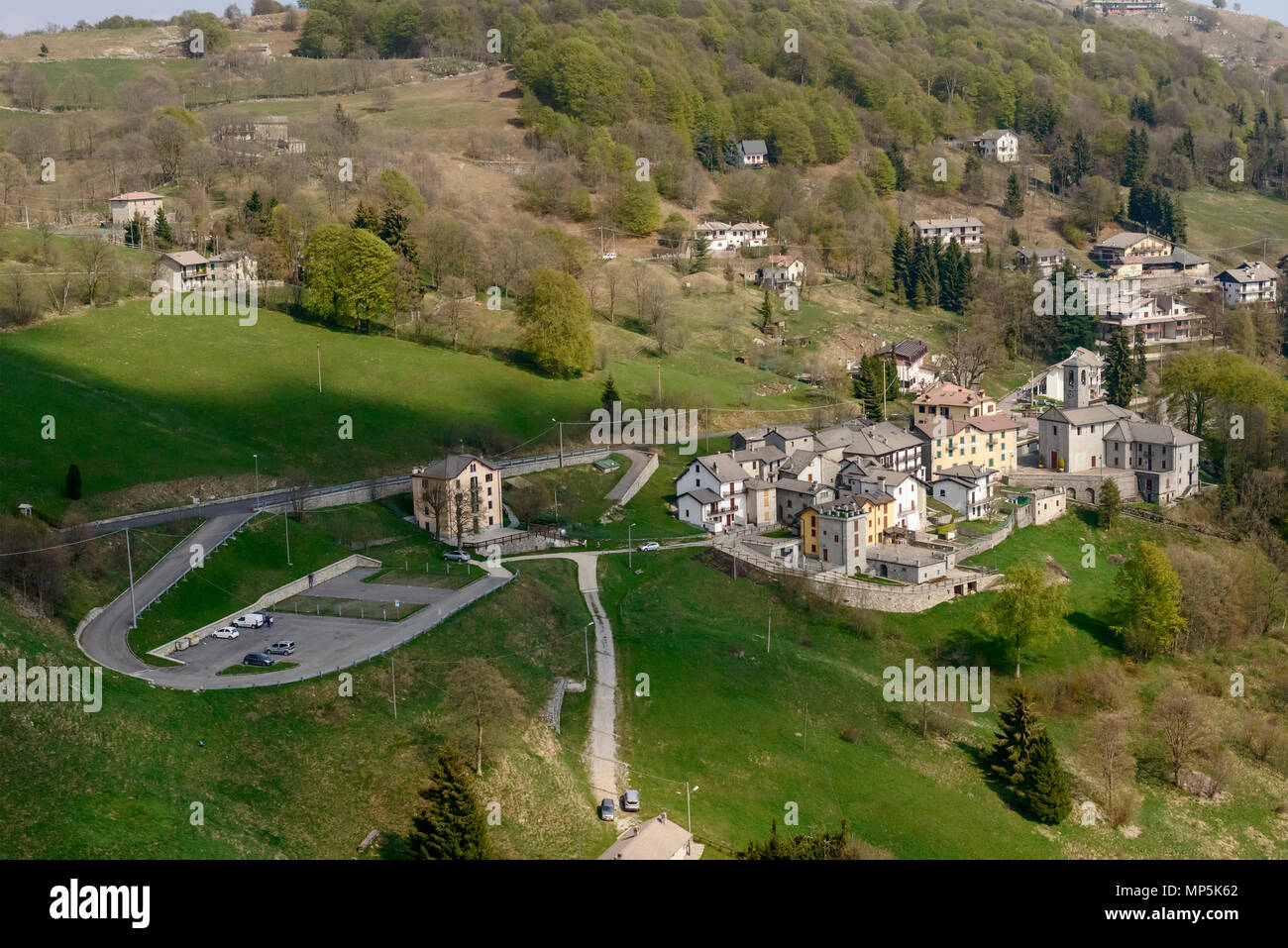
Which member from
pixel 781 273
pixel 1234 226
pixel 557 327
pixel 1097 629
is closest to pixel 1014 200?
pixel 1234 226

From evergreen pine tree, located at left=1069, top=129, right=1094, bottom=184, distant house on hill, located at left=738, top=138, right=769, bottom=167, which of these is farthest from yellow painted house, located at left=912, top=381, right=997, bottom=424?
evergreen pine tree, located at left=1069, top=129, right=1094, bottom=184

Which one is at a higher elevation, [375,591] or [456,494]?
[456,494]

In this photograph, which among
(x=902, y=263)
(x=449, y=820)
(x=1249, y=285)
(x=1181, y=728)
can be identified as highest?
(x=902, y=263)

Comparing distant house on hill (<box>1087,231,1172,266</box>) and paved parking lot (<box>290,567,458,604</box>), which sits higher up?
distant house on hill (<box>1087,231,1172,266</box>)

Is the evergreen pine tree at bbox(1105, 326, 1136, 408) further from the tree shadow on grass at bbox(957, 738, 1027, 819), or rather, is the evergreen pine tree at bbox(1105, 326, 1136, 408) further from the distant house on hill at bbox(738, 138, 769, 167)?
the distant house on hill at bbox(738, 138, 769, 167)

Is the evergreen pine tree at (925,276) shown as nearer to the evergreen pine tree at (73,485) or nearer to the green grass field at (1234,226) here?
the green grass field at (1234,226)

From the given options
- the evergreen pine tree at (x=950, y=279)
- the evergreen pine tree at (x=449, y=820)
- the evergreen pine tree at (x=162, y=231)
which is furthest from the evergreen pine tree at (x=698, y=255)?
the evergreen pine tree at (x=449, y=820)

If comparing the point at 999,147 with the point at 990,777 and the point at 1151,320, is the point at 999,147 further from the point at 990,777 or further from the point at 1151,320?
the point at 990,777

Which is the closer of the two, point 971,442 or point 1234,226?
point 971,442
